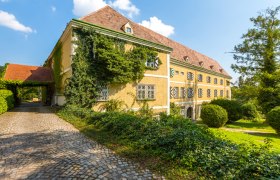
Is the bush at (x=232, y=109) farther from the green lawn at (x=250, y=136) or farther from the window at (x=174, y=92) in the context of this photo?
the window at (x=174, y=92)

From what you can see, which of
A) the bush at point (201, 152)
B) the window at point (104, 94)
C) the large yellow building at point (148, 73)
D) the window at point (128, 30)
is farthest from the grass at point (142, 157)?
the window at point (128, 30)

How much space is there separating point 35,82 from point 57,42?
4.91m

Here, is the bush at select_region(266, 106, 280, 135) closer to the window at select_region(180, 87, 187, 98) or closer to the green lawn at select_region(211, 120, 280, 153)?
the green lawn at select_region(211, 120, 280, 153)

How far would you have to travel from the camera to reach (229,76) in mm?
43344

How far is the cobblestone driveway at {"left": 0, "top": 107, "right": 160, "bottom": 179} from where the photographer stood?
169 inches

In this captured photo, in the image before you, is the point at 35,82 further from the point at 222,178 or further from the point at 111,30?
the point at 222,178

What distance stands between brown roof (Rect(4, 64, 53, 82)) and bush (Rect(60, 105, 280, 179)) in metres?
16.3

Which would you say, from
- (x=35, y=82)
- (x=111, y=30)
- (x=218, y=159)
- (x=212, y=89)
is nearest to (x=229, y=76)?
(x=212, y=89)

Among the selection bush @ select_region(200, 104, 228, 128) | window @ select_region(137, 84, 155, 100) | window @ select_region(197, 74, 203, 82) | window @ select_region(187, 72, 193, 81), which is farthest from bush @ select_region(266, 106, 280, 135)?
window @ select_region(197, 74, 203, 82)

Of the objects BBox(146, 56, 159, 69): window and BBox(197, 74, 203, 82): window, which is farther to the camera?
BBox(197, 74, 203, 82): window

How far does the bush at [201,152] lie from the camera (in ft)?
12.5

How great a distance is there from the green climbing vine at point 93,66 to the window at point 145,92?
93.6 inches

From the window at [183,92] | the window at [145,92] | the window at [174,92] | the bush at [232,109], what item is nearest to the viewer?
the window at [145,92]

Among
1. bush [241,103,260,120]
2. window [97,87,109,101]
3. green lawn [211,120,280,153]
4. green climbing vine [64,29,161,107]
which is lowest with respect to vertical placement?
green lawn [211,120,280,153]
